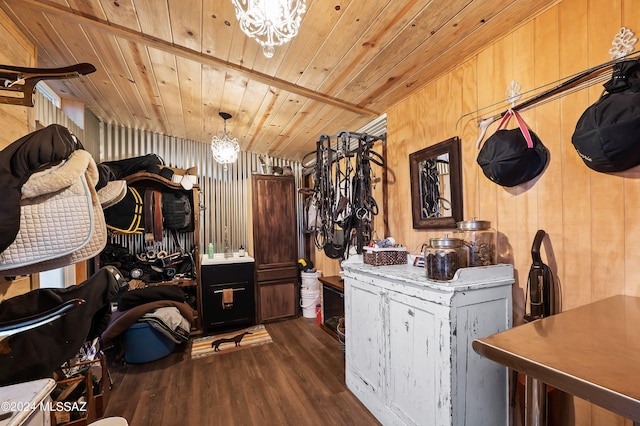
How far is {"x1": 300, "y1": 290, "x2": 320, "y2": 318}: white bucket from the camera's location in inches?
154

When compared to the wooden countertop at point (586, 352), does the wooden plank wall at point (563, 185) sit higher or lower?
higher

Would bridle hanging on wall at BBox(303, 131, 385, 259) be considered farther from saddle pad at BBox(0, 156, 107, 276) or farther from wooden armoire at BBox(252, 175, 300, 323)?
saddle pad at BBox(0, 156, 107, 276)

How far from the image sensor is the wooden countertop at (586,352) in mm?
591

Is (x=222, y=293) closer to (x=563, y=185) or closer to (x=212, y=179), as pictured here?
(x=212, y=179)

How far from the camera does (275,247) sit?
12.7 feet

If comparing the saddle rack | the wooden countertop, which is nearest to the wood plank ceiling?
the saddle rack

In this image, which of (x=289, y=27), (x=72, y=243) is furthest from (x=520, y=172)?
(x=72, y=243)

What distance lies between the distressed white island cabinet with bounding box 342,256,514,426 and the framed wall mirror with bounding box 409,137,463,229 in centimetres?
45

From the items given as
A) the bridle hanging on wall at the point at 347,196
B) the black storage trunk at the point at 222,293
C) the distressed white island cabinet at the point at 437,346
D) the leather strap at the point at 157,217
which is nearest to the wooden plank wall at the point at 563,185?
the distressed white island cabinet at the point at 437,346

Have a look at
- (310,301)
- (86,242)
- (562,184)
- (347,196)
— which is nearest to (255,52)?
(347,196)

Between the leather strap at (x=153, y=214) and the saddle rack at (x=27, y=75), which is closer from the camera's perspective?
the saddle rack at (x=27, y=75)

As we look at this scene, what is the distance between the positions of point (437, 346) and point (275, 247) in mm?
2786

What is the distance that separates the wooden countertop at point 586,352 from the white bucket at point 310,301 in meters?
3.15

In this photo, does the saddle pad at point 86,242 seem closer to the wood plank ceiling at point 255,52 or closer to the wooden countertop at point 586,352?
the wood plank ceiling at point 255,52
